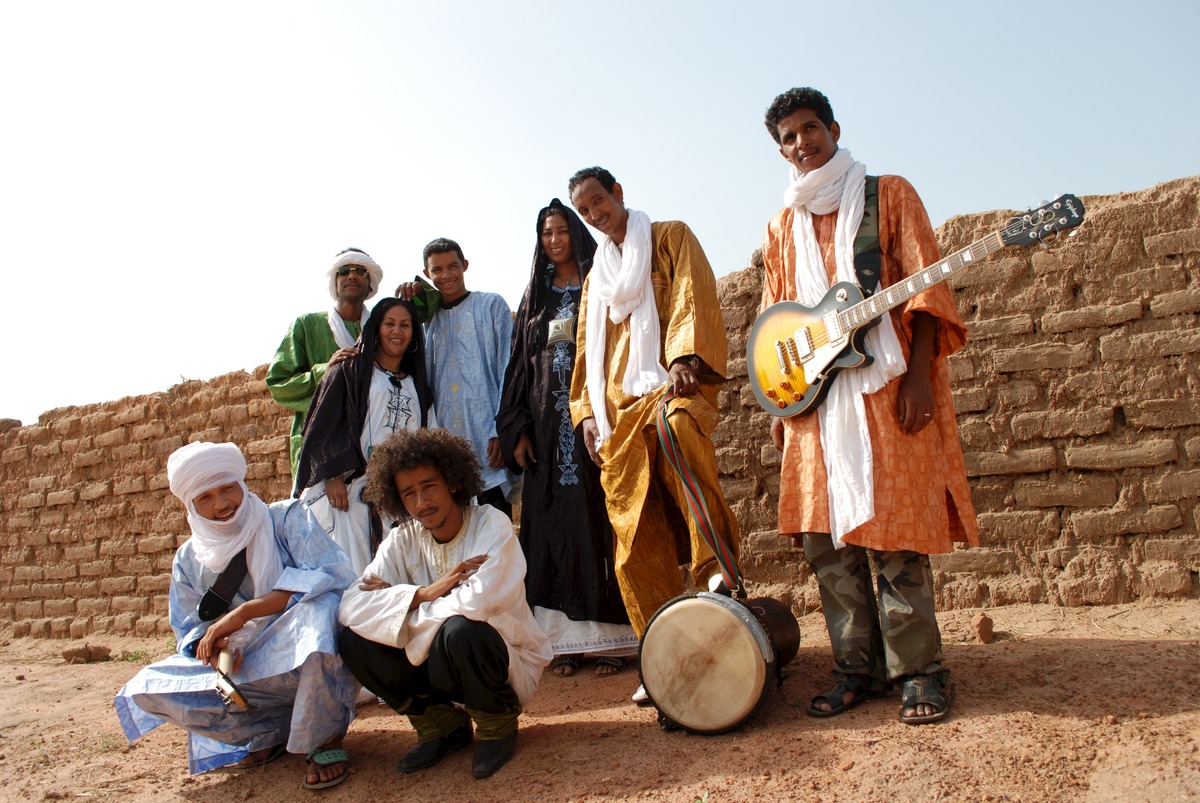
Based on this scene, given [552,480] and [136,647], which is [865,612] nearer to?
[552,480]

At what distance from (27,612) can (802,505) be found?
24.8 feet

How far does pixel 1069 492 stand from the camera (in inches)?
157

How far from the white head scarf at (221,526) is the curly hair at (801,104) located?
228 centimetres

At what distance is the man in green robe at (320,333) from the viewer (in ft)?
15.8

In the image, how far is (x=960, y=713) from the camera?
9.31 feet

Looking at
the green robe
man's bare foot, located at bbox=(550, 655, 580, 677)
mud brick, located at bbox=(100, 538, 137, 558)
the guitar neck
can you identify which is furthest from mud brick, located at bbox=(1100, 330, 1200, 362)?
mud brick, located at bbox=(100, 538, 137, 558)

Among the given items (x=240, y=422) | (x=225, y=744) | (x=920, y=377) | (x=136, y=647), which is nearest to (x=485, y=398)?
(x=225, y=744)

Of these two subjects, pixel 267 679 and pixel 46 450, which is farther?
pixel 46 450

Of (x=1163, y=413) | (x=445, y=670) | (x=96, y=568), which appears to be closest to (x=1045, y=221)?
(x=1163, y=413)

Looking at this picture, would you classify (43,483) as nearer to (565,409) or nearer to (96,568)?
(96,568)

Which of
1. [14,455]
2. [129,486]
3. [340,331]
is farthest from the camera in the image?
[14,455]

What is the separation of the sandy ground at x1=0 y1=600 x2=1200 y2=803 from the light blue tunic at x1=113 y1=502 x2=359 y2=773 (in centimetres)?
15

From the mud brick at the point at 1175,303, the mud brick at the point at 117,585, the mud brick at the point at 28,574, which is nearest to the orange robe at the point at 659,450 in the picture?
the mud brick at the point at 1175,303

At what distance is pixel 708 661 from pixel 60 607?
6867 millimetres
